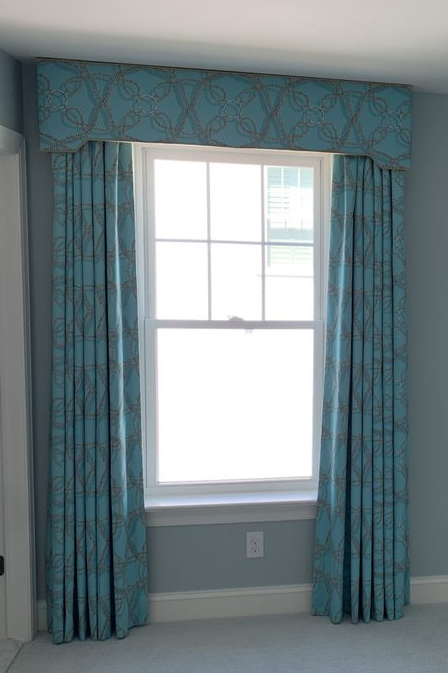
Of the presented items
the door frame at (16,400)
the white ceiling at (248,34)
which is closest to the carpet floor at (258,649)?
the door frame at (16,400)

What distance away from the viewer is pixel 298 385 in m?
2.78

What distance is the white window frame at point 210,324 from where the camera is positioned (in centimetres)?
263

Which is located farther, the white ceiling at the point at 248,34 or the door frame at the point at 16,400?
the door frame at the point at 16,400

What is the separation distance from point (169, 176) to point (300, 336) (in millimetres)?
971

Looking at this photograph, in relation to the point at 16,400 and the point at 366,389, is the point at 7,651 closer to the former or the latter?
the point at 16,400

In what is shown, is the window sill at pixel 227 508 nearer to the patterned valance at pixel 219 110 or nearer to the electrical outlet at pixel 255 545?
the electrical outlet at pixel 255 545

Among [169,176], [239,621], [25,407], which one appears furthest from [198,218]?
[239,621]

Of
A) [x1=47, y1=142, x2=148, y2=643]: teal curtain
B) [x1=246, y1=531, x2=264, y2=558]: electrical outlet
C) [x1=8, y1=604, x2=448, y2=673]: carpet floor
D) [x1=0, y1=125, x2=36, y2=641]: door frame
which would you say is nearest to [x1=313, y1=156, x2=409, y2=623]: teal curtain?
[x1=8, y1=604, x2=448, y2=673]: carpet floor

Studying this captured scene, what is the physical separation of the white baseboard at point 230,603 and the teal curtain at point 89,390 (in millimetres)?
220

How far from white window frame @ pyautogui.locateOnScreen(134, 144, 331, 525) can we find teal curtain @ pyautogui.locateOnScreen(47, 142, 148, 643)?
169 mm

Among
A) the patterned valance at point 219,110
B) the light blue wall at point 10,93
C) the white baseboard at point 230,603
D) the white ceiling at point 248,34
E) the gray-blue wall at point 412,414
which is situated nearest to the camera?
the white ceiling at point 248,34

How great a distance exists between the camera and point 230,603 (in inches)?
105

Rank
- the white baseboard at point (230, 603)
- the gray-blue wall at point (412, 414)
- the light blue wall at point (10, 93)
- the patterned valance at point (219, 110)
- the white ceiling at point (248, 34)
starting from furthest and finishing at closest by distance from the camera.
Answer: the white baseboard at point (230, 603) → the gray-blue wall at point (412, 414) → the patterned valance at point (219, 110) → the light blue wall at point (10, 93) → the white ceiling at point (248, 34)

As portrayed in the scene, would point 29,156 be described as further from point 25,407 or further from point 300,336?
point 300,336
